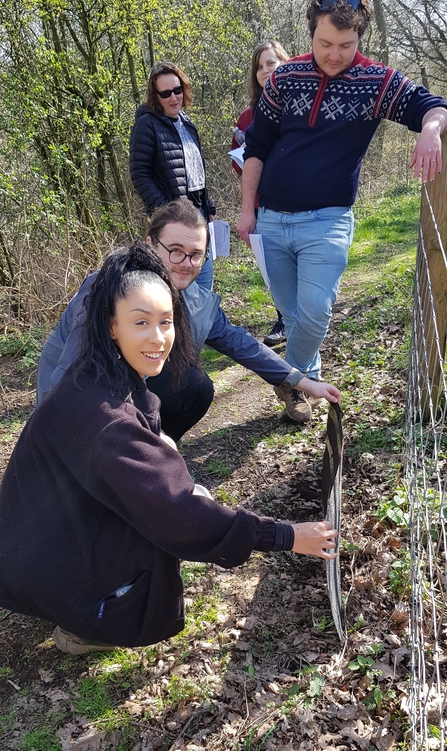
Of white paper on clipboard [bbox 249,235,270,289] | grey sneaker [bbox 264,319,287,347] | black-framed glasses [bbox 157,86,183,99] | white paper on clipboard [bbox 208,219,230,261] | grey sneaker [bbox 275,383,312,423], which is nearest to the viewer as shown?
white paper on clipboard [bbox 249,235,270,289]

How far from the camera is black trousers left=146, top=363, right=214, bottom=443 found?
3.00 metres

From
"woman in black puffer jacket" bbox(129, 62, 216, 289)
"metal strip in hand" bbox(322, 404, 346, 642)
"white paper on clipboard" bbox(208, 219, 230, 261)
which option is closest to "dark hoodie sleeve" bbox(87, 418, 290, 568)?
"metal strip in hand" bbox(322, 404, 346, 642)

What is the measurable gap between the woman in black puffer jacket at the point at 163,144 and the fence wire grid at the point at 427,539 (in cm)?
204

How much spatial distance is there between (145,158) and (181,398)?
237 centimetres

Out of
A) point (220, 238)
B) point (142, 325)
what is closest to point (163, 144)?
point (220, 238)

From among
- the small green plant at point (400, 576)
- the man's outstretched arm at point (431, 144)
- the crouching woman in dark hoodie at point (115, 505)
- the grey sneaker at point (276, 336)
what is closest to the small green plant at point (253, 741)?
the crouching woman in dark hoodie at point (115, 505)

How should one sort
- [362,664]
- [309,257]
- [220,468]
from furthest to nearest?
[220,468] < [309,257] < [362,664]

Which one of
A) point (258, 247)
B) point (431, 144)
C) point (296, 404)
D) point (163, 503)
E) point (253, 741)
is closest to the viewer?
point (163, 503)

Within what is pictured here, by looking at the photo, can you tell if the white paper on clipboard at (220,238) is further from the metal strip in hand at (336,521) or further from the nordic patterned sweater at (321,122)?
the metal strip in hand at (336,521)

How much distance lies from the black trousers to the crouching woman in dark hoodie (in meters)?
0.99

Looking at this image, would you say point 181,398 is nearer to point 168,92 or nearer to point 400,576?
point 400,576

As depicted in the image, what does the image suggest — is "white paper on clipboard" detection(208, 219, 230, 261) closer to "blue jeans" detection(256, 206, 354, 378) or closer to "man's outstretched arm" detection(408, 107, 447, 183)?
"blue jeans" detection(256, 206, 354, 378)

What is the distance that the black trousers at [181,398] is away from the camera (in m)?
3.00

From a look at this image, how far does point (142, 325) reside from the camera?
6.11 ft
